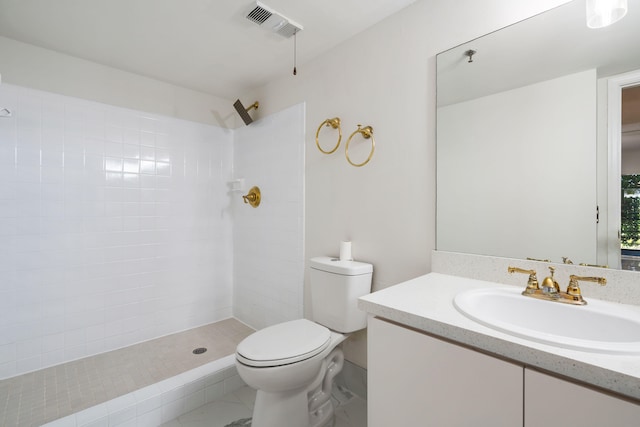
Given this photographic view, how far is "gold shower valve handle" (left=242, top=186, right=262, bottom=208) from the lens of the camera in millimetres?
2504

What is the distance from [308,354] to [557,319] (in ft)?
3.06

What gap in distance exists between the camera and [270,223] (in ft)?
7.89

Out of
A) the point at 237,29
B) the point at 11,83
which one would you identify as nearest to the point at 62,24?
the point at 11,83

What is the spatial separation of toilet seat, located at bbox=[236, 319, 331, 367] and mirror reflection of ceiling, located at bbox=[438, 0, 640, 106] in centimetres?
126

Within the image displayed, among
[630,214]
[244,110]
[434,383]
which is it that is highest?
[244,110]

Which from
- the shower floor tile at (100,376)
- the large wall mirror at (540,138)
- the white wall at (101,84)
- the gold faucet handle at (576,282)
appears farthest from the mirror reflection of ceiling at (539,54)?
the shower floor tile at (100,376)

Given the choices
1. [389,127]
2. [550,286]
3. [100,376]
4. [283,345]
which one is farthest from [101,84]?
[550,286]

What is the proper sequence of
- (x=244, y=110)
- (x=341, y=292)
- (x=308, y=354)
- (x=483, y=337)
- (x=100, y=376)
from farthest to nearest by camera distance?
(x=244, y=110) < (x=100, y=376) < (x=341, y=292) < (x=308, y=354) < (x=483, y=337)

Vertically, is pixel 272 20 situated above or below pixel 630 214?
above

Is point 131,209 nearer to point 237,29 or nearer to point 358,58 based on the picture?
point 237,29

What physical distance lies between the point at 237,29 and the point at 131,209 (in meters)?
1.54

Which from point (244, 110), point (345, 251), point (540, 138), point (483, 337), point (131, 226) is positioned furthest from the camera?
point (244, 110)

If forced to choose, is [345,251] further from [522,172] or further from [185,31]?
[185,31]

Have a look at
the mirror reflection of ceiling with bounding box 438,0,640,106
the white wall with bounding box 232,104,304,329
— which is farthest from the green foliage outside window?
the white wall with bounding box 232,104,304,329
